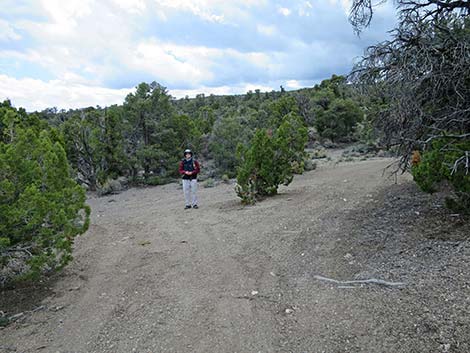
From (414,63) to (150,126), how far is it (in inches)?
614

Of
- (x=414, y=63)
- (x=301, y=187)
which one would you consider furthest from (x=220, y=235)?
(x=301, y=187)

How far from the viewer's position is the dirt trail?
176 inches

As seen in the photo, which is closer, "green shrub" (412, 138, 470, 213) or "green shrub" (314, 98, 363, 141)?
"green shrub" (412, 138, 470, 213)

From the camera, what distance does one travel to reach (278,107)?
2823cm

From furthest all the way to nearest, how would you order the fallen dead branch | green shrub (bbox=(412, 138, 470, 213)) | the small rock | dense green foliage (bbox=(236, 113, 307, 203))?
dense green foliage (bbox=(236, 113, 307, 203))
green shrub (bbox=(412, 138, 470, 213))
the small rock
the fallen dead branch

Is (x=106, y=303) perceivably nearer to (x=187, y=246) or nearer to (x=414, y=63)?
(x=187, y=246)

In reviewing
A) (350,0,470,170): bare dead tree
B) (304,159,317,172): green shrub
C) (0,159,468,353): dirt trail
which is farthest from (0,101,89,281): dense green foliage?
(304,159,317,172): green shrub

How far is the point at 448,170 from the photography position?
6.81 metres

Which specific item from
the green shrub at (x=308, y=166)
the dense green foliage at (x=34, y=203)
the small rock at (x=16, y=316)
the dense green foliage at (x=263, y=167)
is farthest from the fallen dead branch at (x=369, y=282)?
the green shrub at (x=308, y=166)

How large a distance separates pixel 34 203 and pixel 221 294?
2634 mm

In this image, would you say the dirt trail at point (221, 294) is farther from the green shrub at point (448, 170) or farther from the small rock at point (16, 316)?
the green shrub at point (448, 170)

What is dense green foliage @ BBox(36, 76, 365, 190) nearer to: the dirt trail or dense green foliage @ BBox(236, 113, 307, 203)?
dense green foliage @ BBox(236, 113, 307, 203)

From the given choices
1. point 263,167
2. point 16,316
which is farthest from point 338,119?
point 16,316

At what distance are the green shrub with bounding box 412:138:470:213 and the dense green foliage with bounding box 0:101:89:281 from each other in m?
5.46
